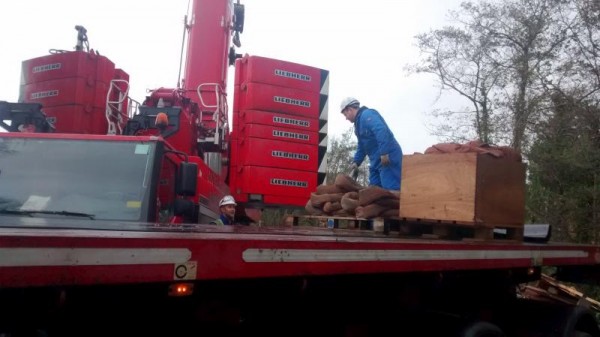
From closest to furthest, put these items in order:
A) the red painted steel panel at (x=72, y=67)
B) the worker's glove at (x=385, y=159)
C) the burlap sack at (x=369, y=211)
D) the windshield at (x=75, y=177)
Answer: the windshield at (x=75, y=177) < the burlap sack at (x=369, y=211) < the worker's glove at (x=385, y=159) < the red painted steel panel at (x=72, y=67)

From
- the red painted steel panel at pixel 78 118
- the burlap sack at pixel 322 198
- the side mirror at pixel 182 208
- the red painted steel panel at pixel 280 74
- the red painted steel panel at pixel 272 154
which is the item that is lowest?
the side mirror at pixel 182 208

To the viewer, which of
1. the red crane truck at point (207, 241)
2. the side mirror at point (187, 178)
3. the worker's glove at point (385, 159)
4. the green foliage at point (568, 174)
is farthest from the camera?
the green foliage at point (568, 174)

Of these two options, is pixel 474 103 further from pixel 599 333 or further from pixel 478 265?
pixel 478 265

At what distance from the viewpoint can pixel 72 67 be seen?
777cm

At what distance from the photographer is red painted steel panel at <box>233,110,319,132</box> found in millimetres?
8633

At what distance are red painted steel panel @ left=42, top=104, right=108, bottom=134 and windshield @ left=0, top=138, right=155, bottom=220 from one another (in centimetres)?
298

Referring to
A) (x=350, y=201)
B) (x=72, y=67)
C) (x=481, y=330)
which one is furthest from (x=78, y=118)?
(x=481, y=330)

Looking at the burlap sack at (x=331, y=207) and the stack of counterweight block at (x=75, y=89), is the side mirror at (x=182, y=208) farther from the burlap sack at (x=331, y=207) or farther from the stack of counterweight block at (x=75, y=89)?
the stack of counterweight block at (x=75, y=89)

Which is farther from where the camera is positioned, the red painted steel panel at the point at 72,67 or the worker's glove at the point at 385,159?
the red painted steel panel at the point at 72,67

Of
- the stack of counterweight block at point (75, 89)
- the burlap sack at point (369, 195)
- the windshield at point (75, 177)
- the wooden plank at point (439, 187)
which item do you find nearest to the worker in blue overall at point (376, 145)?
the burlap sack at point (369, 195)

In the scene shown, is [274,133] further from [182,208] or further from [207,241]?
[207,241]

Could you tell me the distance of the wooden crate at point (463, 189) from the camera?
4766mm

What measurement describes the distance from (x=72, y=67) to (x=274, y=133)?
3.00 m

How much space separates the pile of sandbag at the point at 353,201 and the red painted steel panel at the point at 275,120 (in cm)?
263
